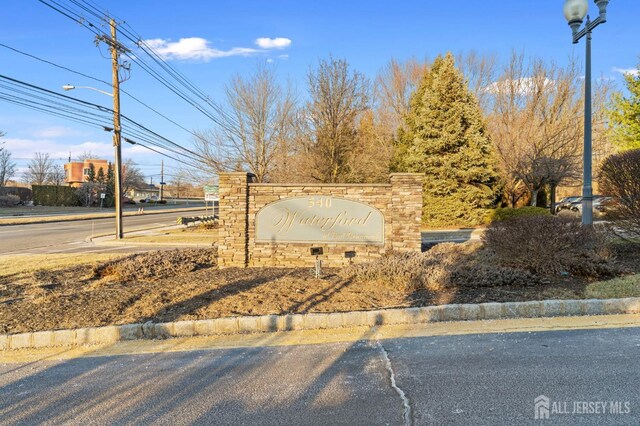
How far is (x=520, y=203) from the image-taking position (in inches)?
1161

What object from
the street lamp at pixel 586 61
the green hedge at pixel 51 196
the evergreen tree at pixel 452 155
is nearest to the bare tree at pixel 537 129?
the evergreen tree at pixel 452 155

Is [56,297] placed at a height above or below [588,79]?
below

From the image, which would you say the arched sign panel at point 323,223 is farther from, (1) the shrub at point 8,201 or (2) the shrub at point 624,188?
(1) the shrub at point 8,201

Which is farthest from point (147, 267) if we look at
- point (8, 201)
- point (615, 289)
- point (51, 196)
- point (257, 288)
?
point (51, 196)

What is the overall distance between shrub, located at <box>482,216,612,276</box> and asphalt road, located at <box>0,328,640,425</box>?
2586mm

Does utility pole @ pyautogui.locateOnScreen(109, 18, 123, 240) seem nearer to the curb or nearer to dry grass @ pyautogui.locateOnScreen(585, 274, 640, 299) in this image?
the curb

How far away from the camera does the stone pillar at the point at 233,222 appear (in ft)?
31.5

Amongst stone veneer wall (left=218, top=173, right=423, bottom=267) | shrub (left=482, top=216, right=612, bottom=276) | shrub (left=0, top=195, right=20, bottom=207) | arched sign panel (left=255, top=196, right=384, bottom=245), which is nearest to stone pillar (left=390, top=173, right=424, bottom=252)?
stone veneer wall (left=218, top=173, right=423, bottom=267)

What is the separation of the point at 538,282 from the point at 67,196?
6379 centimetres

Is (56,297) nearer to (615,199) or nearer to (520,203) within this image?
(615,199)

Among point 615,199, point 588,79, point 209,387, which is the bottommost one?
point 209,387

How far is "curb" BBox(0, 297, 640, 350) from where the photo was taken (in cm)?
482

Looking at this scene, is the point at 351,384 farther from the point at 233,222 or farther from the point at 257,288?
the point at 233,222

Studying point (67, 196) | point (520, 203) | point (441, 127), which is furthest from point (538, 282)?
point (67, 196)
